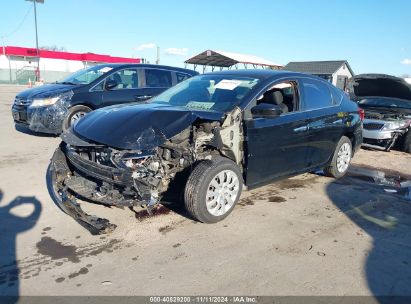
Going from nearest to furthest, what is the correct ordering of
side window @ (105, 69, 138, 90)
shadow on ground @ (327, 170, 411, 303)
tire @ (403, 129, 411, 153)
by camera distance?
1. shadow on ground @ (327, 170, 411, 303)
2. side window @ (105, 69, 138, 90)
3. tire @ (403, 129, 411, 153)

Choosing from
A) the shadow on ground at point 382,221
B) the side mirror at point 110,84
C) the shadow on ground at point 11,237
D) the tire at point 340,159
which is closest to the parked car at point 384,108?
the shadow on ground at point 382,221

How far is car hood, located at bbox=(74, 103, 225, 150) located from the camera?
383cm

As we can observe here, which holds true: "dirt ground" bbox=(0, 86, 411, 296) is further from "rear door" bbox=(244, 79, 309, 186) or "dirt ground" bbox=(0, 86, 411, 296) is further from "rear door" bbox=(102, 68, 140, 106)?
"rear door" bbox=(102, 68, 140, 106)

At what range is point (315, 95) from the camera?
18.1 feet

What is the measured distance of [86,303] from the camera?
2.74 meters

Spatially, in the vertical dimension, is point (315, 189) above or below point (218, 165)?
below

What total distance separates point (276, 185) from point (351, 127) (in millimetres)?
1739

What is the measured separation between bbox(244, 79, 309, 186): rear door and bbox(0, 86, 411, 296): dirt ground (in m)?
0.43

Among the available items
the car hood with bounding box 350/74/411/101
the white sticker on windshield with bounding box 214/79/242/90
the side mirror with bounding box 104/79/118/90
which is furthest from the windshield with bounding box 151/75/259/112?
the car hood with bounding box 350/74/411/101

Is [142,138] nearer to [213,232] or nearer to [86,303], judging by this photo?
[213,232]

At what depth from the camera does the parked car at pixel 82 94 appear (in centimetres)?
793

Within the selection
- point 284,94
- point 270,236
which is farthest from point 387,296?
point 284,94

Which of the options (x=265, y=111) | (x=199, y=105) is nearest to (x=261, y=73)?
(x=265, y=111)

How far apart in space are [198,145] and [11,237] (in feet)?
6.99
